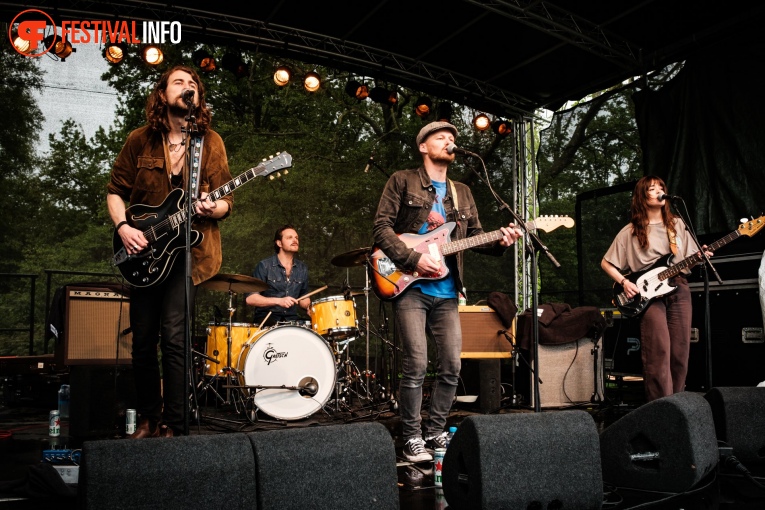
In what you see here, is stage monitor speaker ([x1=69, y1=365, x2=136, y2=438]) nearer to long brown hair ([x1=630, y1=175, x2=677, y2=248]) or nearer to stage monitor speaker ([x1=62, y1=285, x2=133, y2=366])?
stage monitor speaker ([x1=62, y1=285, x2=133, y2=366])

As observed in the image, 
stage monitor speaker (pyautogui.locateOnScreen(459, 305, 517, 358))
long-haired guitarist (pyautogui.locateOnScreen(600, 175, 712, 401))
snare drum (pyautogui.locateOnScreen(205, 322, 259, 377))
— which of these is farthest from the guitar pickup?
snare drum (pyautogui.locateOnScreen(205, 322, 259, 377))

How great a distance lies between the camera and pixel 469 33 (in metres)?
8.81

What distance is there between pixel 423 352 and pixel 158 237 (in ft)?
5.86

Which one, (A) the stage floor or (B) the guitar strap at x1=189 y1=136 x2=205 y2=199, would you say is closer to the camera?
(A) the stage floor

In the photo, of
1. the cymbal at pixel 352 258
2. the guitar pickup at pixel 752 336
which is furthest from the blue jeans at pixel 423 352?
the guitar pickup at pixel 752 336

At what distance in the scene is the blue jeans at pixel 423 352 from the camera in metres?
4.24

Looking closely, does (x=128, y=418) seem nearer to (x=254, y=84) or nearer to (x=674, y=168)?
(x=674, y=168)

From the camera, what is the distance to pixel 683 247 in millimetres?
5688

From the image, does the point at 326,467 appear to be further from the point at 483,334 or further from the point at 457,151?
the point at 483,334

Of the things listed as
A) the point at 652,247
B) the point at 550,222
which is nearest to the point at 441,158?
the point at 550,222

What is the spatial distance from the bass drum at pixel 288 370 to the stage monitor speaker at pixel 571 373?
2682 millimetres

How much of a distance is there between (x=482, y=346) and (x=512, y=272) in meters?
7.44

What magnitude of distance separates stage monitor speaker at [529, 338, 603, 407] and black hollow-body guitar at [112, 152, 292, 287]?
4978 millimetres

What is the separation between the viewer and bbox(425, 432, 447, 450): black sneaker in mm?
4305
